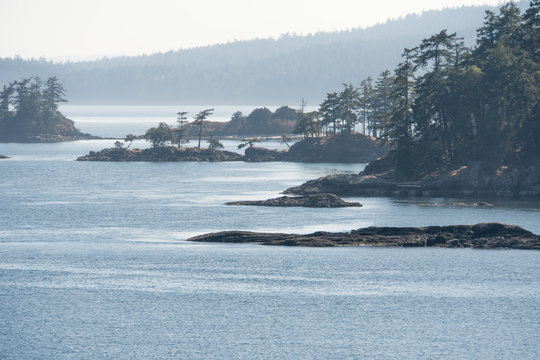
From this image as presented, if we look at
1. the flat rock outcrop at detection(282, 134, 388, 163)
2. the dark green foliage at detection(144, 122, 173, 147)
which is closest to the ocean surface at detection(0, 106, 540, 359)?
the flat rock outcrop at detection(282, 134, 388, 163)

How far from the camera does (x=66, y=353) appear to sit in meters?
49.8

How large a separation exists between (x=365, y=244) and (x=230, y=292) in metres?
19.7

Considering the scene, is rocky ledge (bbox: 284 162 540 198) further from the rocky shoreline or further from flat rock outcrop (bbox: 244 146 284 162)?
flat rock outcrop (bbox: 244 146 284 162)

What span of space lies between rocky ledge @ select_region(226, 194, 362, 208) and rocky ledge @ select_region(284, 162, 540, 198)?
8351mm

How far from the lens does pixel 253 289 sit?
6462 cm

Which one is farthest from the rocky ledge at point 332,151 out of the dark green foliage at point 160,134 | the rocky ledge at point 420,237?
the rocky ledge at point 420,237

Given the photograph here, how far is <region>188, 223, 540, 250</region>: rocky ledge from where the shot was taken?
77.7 metres

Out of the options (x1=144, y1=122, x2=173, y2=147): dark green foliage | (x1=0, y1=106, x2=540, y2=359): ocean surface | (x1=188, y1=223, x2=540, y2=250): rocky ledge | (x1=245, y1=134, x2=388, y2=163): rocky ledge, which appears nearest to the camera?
(x1=0, y1=106, x2=540, y2=359): ocean surface

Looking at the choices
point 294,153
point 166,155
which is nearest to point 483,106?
point 294,153

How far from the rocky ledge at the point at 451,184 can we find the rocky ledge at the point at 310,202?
835 centimetres

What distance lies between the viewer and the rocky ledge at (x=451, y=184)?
109500 mm

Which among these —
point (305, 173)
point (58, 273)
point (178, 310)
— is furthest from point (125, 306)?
point (305, 173)

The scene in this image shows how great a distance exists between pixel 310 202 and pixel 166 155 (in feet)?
274

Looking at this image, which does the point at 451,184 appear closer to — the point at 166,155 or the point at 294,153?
the point at 294,153
